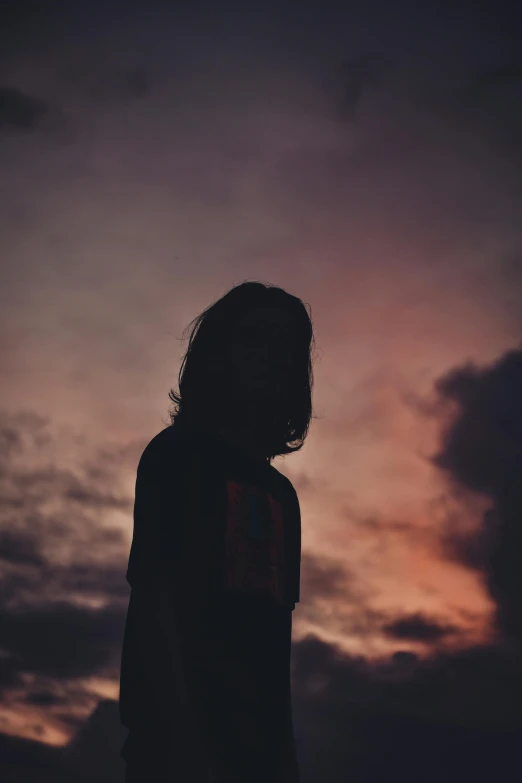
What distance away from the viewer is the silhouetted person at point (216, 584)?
2588 millimetres

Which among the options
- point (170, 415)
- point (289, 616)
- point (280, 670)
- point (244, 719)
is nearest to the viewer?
point (244, 719)

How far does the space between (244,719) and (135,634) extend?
0.57 meters

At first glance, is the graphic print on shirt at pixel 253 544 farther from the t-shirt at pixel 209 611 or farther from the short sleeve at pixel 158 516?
the short sleeve at pixel 158 516

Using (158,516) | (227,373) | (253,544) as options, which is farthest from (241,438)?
(158,516)

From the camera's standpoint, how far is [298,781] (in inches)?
123

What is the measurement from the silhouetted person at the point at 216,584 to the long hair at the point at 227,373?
12mm

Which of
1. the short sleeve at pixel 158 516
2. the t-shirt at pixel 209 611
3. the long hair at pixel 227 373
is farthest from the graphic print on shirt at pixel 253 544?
the long hair at pixel 227 373

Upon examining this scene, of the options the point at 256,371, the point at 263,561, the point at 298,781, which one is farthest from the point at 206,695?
the point at 256,371

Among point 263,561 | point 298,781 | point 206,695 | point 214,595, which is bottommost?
point 298,781

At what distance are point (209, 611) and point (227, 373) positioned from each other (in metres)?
1.23

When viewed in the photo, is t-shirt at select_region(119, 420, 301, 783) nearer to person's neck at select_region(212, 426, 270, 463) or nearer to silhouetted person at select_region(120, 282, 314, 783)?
silhouetted person at select_region(120, 282, 314, 783)

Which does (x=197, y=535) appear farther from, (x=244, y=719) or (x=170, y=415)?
(x=170, y=415)

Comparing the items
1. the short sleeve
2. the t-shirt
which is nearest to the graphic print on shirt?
the t-shirt

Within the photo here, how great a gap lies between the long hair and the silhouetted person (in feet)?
0.04
